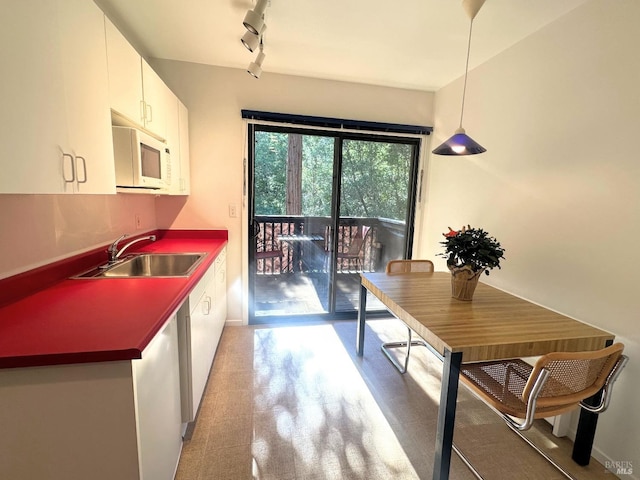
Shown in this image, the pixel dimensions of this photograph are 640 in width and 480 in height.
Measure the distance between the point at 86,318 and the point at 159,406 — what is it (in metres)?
0.45

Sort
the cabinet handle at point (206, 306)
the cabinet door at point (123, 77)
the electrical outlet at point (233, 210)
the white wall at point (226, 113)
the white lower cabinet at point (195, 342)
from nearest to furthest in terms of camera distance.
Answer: the cabinet door at point (123, 77), the white lower cabinet at point (195, 342), the cabinet handle at point (206, 306), the white wall at point (226, 113), the electrical outlet at point (233, 210)

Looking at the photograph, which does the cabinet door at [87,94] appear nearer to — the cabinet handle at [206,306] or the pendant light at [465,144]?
the cabinet handle at [206,306]

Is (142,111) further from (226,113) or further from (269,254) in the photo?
(269,254)

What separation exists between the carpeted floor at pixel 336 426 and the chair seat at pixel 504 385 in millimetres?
472

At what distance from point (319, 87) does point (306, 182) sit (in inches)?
36.7

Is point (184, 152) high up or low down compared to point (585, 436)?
up

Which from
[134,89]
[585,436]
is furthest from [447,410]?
[134,89]

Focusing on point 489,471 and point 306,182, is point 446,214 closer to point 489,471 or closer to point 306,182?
point 306,182

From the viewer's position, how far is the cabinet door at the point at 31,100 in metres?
0.86

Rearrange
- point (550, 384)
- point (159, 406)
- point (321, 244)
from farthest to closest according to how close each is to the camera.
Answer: point (321, 244), point (550, 384), point (159, 406)

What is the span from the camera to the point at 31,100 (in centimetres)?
94

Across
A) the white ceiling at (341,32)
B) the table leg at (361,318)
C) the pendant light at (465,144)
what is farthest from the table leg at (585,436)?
the white ceiling at (341,32)

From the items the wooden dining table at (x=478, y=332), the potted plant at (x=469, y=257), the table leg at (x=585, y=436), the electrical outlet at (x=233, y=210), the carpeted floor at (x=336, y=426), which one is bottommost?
the carpeted floor at (x=336, y=426)

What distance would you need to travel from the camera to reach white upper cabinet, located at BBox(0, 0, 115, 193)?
88 centimetres
